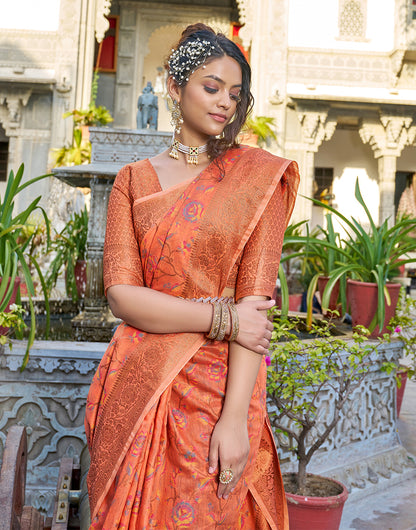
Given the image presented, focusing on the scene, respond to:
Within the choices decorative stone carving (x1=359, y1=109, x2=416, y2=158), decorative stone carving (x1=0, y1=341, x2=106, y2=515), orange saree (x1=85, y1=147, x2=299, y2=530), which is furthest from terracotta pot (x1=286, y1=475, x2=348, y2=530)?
decorative stone carving (x1=359, y1=109, x2=416, y2=158)

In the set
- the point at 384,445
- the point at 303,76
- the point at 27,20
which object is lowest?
the point at 384,445

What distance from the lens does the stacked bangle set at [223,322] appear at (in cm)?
105

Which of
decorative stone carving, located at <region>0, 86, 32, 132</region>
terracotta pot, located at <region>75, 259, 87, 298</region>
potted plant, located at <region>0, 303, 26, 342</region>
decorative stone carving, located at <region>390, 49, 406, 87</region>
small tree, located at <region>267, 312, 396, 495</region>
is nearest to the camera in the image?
small tree, located at <region>267, 312, 396, 495</region>

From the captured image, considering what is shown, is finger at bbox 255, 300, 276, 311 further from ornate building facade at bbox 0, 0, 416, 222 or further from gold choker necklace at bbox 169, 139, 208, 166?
ornate building facade at bbox 0, 0, 416, 222

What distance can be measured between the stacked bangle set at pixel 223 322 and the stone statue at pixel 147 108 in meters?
3.71

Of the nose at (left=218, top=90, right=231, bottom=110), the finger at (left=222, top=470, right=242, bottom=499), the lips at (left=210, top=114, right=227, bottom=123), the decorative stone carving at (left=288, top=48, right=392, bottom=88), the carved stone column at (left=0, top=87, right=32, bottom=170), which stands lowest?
the finger at (left=222, top=470, right=242, bottom=499)

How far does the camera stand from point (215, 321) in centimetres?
106

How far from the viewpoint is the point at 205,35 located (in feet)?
3.86

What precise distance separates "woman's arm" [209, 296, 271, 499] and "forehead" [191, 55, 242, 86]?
0.52 m

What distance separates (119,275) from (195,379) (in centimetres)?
26

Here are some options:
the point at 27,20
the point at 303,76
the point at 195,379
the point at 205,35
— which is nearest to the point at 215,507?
the point at 195,379

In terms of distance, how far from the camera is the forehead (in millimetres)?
1151

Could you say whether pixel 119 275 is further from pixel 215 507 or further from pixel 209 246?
pixel 215 507

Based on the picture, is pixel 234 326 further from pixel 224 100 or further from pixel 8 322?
pixel 8 322
